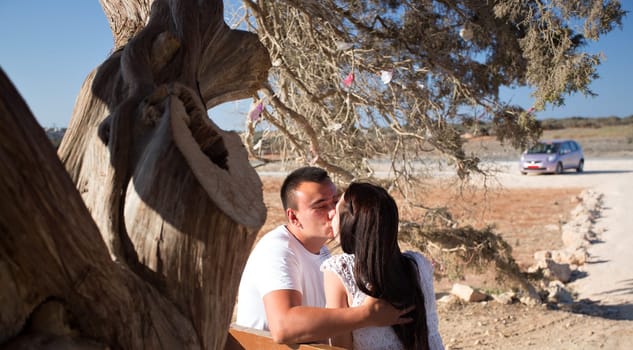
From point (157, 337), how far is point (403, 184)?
5046 mm

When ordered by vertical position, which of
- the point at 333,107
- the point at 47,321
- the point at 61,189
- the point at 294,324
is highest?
the point at 333,107

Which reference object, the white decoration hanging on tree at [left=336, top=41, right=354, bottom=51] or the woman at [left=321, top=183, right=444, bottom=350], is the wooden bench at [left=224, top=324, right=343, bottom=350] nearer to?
the woman at [left=321, top=183, right=444, bottom=350]

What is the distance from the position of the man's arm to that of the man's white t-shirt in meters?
0.12

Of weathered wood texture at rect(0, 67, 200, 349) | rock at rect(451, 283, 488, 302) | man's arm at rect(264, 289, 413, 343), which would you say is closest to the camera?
weathered wood texture at rect(0, 67, 200, 349)

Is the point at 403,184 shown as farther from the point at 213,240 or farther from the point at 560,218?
the point at 560,218

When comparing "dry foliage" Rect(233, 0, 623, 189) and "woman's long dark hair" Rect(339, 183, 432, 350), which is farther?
"dry foliage" Rect(233, 0, 623, 189)

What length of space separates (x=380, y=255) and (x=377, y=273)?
6cm

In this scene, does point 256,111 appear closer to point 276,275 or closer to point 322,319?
point 276,275

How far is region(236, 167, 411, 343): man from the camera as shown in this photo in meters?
1.99

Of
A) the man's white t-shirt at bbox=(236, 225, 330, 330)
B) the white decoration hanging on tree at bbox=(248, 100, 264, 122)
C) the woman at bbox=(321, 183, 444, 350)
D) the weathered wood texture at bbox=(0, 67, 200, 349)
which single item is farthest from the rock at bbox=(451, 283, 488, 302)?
the weathered wood texture at bbox=(0, 67, 200, 349)

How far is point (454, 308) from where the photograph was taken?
6422mm

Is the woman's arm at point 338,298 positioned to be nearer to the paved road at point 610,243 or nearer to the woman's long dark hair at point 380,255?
the woman's long dark hair at point 380,255

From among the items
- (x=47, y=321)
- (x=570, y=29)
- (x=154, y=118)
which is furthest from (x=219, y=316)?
(x=570, y=29)

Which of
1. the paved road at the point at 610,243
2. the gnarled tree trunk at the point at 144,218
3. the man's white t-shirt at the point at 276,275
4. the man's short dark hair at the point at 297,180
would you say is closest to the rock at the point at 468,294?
the paved road at the point at 610,243
